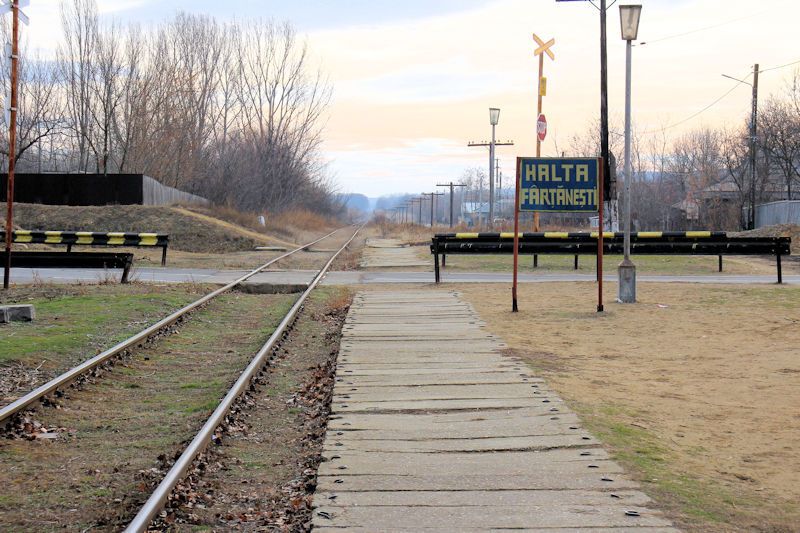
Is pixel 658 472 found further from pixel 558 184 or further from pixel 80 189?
pixel 80 189

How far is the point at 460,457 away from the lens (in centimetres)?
626

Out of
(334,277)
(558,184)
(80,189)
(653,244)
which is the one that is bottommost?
(334,277)

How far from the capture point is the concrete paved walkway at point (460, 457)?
5.00 metres

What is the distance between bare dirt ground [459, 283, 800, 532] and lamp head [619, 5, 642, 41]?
4.61m

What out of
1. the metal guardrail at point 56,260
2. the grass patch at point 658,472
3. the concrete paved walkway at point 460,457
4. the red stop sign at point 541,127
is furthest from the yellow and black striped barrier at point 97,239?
the grass patch at point 658,472

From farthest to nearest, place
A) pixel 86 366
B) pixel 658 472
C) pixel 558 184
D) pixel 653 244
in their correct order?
pixel 653 244
pixel 558 184
pixel 86 366
pixel 658 472

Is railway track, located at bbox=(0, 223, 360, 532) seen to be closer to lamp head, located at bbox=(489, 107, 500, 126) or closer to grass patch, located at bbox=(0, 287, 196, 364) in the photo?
grass patch, located at bbox=(0, 287, 196, 364)

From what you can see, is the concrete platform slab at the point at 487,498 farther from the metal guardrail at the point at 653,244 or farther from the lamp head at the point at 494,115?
the lamp head at the point at 494,115

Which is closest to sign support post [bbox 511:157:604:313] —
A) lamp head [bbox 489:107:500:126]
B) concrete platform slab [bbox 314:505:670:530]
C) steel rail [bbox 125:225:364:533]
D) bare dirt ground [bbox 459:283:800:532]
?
bare dirt ground [bbox 459:283:800:532]

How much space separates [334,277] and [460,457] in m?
17.9

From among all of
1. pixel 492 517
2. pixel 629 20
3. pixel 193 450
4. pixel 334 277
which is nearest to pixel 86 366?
pixel 193 450

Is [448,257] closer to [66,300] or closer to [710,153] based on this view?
[66,300]

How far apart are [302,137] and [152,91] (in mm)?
17400

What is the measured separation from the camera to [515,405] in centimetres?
792
